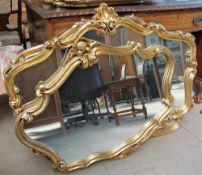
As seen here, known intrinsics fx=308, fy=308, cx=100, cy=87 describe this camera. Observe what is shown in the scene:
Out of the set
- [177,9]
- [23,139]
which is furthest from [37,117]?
[177,9]

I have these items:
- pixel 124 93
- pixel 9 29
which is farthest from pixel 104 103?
pixel 9 29

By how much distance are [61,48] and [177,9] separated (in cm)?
37

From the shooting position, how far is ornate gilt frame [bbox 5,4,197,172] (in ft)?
1.86

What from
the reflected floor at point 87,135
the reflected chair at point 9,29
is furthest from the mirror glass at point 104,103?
the reflected chair at point 9,29

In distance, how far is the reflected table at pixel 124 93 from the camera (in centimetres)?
67

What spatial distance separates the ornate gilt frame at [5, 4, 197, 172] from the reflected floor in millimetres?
12

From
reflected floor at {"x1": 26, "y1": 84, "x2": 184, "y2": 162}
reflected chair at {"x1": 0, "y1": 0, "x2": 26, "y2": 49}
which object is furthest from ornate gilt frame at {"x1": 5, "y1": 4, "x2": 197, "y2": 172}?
reflected chair at {"x1": 0, "y1": 0, "x2": 26, "y2": 49}

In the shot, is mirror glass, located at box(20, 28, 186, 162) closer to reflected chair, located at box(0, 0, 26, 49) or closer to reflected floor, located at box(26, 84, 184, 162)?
reflected floor, located at box(26, 84, 184, 162)

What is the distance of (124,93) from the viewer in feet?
2.26

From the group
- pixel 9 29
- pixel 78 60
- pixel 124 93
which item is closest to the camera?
pixel 78 60

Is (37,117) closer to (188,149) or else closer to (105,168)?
(105,168)

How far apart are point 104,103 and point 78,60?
126mm

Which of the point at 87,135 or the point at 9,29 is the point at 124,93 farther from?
the point at 9,29

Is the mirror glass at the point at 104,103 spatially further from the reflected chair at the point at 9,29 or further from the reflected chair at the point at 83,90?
the reflected chair at the point at 9,29
